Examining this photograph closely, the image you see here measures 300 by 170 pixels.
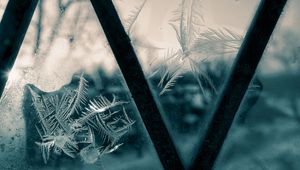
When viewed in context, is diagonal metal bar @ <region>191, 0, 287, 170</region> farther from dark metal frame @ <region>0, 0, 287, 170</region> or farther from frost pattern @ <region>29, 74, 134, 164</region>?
frost pattern @ <region>29, 74, 134, 164</region>

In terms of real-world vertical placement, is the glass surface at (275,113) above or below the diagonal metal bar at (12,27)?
below

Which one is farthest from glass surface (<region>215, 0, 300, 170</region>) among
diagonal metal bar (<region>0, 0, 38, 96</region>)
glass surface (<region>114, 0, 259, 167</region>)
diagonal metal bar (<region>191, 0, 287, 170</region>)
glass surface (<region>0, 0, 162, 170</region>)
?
diagonal metal bar (<region>0, 0, 38, 96</region>)

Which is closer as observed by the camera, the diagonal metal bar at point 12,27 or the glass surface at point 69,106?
the diagonal metal bar at point 12,27

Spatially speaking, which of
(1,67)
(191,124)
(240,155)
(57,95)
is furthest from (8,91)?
(240,155)

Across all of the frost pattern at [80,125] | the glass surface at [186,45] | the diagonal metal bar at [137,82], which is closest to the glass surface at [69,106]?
Answer: the frost pattern at [80,125]

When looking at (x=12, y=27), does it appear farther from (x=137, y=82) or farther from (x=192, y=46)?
(x=192, y=46)

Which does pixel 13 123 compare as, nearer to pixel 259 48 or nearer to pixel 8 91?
pixel 8 91

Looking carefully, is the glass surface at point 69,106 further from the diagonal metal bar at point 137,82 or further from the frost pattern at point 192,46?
the diagonal metal bar at point 137,82
